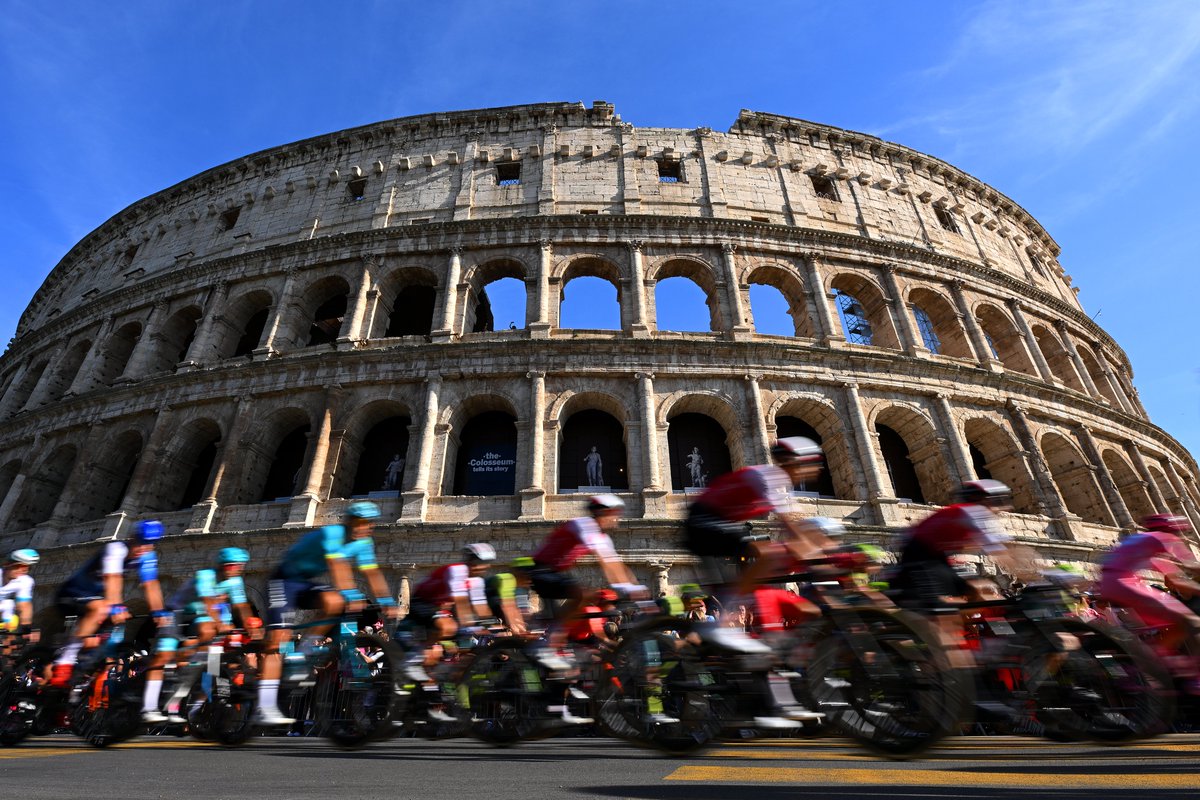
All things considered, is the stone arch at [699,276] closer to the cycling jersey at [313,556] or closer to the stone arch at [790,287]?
the stone arch at [790,287]

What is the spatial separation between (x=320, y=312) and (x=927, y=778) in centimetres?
2113

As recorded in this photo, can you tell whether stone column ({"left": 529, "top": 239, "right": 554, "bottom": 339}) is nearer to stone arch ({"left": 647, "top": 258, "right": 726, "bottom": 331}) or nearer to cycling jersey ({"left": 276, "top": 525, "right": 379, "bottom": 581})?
stone arch ({"left": 647, "top": 258, "right": 726, "bottom": 331})

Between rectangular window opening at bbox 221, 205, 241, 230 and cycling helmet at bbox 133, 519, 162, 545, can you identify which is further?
rectangular window opening at bbox 221, 205, 241, 230

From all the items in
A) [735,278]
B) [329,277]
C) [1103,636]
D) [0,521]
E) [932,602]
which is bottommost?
[1103,636]

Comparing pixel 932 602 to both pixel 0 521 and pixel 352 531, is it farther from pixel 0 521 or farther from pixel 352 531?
pixel 0 521

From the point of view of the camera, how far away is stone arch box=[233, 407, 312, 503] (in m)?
15.2

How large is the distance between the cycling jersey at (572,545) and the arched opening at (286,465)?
43.9 feet

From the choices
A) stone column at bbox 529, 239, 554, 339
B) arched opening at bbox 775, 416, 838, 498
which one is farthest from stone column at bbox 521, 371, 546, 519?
arched opening at bbox 775, 416, 838, 498

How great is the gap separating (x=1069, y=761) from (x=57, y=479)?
2425 cm

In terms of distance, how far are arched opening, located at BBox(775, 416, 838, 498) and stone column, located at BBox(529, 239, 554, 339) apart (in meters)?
6.86

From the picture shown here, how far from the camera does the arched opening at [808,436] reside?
1561 centimetres

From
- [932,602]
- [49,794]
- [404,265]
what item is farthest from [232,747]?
[404,265]

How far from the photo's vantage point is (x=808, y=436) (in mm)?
16109

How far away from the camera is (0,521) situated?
16562 millimetres
